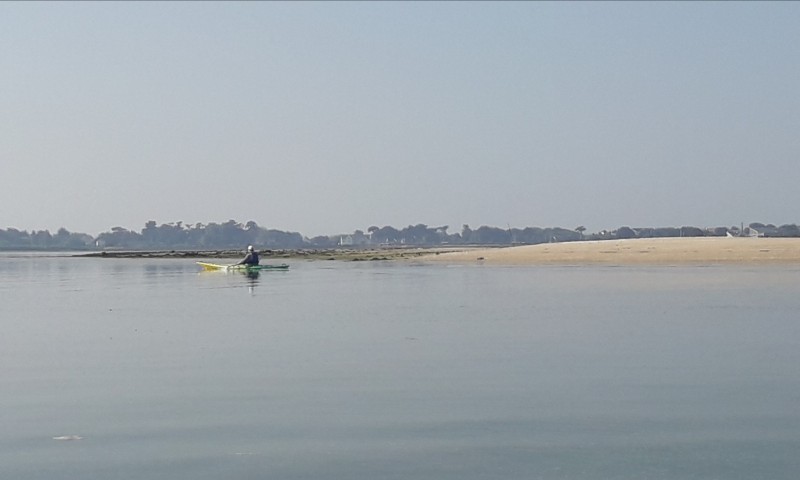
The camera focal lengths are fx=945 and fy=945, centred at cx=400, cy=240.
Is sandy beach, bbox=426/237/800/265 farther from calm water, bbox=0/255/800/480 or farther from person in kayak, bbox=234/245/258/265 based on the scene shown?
calm water, bbox=0/255/800/480

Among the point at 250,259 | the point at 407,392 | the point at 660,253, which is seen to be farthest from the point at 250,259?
the point at 407,392

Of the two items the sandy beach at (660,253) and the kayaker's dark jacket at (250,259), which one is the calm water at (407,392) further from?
the sandy beach at (660,253)

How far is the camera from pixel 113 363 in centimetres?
1560

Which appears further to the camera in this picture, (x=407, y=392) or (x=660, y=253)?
(x=660, y=253)

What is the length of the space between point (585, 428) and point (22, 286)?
34.4 m

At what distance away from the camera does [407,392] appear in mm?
12562

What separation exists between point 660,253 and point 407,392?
2098 inches

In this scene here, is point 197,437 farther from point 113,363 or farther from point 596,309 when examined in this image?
point 596,309

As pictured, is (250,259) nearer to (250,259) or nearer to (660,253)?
(250,259)

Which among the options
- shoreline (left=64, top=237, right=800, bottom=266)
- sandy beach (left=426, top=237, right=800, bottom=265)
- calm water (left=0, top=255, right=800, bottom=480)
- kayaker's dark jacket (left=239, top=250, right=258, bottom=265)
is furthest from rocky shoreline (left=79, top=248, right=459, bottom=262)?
calm water (left=0, top=255, right=800, bottom=480)

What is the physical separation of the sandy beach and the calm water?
3475 cm

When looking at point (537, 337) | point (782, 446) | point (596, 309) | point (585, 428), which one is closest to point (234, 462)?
point (585, 428)

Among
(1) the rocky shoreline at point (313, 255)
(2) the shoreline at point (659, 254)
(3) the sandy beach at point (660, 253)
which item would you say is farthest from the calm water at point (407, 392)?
(1) the rocky shoreline at point (313, 255)

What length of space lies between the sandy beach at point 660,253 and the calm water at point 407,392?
34.8m
